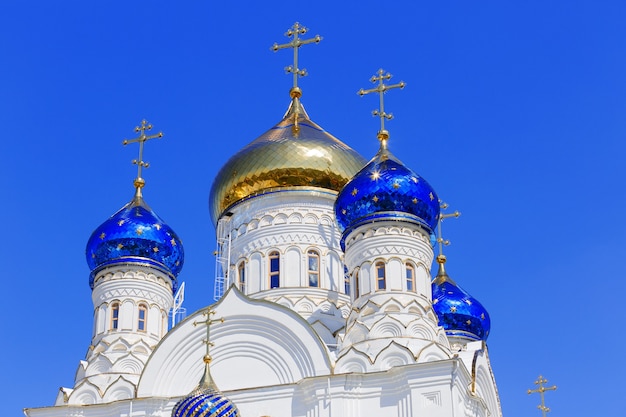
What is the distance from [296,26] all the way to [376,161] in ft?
13.2

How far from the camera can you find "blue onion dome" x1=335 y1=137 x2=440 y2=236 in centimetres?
1584

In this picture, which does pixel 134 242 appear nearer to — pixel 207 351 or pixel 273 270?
pixel 273 270

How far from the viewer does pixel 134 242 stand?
17.0 metres

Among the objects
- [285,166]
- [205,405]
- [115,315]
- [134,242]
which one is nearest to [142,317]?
[115,315]

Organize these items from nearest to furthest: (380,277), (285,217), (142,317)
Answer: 1. (380,277)
2. (142,317)
3. (285,217)

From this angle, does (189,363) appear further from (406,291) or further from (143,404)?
(406,291)

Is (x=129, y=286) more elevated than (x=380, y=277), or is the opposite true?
(x=129, y=286)

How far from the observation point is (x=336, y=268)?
17.9 m

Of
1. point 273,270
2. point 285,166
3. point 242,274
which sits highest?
point 285,166

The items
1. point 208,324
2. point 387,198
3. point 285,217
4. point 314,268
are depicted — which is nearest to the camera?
point 208,324

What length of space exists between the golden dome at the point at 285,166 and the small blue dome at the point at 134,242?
1.46 m

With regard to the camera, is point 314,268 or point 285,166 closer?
point 314,268

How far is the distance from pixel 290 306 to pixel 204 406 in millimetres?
3627

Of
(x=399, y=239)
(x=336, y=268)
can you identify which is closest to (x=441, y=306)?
(x=336, y=268)
